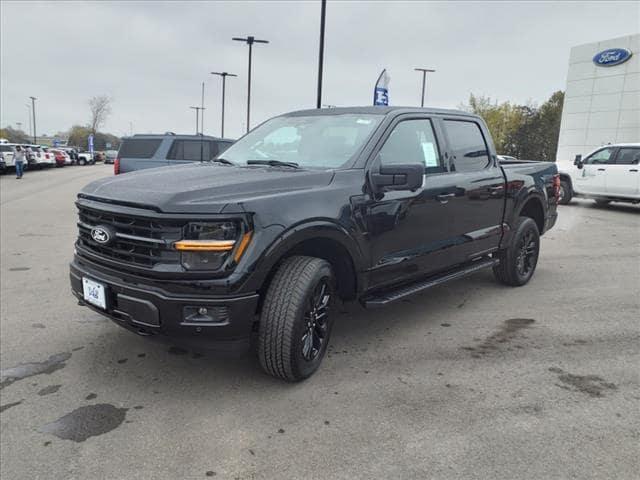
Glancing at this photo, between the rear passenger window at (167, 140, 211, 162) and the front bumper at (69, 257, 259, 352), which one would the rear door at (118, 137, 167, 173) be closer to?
the rear passenger window at (167, 140, 211, 162)

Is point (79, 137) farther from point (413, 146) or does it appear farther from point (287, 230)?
point (287, 230)

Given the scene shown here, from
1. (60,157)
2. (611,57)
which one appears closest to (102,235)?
(611,57)

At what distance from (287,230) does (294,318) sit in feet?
1.73

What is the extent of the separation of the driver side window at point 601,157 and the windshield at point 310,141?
12.3m

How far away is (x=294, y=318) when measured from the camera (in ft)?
10.2

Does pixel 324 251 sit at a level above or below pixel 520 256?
above

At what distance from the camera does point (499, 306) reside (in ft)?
17.0

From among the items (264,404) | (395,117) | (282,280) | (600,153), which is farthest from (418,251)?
(600,153)

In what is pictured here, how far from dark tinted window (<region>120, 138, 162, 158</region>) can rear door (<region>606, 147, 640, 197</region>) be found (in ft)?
37.4

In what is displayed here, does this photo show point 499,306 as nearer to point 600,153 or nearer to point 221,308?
point 221,308

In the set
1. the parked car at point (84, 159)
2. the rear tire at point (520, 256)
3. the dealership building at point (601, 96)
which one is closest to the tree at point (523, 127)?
the dealership building at point (601, 96)

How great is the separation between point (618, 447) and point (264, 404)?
6.39 ft

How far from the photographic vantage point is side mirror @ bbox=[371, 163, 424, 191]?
3.52 metres

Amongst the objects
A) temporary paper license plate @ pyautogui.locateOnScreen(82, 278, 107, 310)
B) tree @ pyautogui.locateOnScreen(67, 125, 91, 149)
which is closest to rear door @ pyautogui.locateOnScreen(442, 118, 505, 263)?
temporary paper license plate @ pyautogui.locateOnScreen(82, 278, 107, 310)
